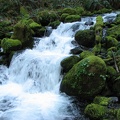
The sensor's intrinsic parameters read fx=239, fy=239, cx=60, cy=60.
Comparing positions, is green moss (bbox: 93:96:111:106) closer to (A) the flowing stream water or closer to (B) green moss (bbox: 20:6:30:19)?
(A) the flowing stream water

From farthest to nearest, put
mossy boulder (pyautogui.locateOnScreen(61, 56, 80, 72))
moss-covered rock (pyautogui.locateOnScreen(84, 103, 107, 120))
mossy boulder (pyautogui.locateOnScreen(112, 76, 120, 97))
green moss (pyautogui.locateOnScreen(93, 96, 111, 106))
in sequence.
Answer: mossy boulder (pyautogui.locateOnScreen(61, 56, 80, 72)) → mossy boulder (pyautogui.locateOnScreen(112, 76, 120, 97)) → green moss (pyautogui.locateOnScreen(93, 96, 111, 106)) → moss-covered rock (pyautogui.locateOnScreen(84, 103, 107, 120))

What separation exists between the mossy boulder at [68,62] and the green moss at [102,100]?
197 cm

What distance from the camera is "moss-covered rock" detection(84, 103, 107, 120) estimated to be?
6367mm

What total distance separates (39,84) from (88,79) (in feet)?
7.72

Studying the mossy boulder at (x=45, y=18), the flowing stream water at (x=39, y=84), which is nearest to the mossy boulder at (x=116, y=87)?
the flowing stream water at (x=39, y=84)

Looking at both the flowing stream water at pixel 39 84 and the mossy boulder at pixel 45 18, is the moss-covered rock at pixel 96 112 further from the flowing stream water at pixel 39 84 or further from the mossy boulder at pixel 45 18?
the mossy boulder at pixel 45 18

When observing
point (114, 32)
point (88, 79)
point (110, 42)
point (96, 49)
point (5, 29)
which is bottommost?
point (88, 79)

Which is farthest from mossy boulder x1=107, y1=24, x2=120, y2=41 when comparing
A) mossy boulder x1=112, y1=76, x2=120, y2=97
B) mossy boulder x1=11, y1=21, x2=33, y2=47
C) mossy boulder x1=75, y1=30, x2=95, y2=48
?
mossy boulder x1=11, y1=21, x2=33, y2=47

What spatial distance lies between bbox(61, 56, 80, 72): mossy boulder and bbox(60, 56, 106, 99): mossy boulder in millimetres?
907

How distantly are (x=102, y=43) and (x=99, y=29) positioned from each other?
2.63 ft

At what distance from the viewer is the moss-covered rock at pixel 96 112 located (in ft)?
20.9

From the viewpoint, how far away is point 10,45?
11.1 meters

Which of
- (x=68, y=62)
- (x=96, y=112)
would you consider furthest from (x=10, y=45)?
(x=96, y=112)

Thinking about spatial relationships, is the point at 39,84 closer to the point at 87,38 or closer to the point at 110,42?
the point at 87,38
